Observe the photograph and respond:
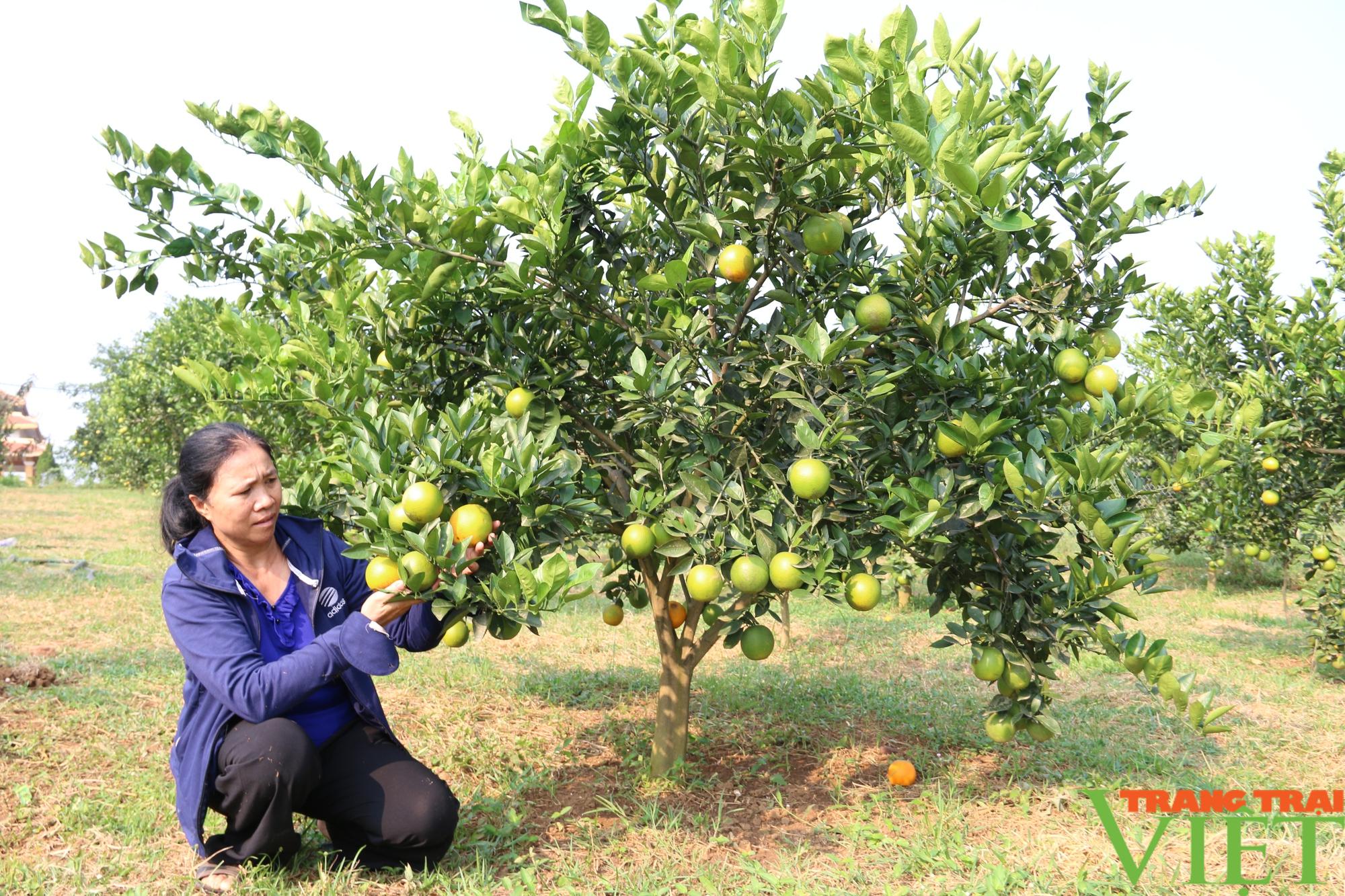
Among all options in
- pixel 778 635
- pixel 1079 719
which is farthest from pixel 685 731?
pixel 778 635

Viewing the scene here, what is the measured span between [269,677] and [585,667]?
11.3ft

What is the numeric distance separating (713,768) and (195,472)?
2187mm

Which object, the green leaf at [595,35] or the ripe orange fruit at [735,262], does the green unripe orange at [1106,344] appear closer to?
the ripe orange fruit at [735,262]

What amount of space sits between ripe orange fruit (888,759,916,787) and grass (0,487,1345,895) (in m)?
0.05

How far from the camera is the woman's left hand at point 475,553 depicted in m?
2.25

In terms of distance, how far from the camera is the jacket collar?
2.45 m

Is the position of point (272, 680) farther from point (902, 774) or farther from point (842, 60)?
point (902, 774)

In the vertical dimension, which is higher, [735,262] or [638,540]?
[735,262]

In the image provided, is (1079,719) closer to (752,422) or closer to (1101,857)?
(1101,857)

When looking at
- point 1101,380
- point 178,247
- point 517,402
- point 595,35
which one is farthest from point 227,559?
point 1101,380

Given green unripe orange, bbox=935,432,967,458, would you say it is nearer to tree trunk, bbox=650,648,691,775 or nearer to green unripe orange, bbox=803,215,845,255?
green unripe orange, bbox=803,215,845,255

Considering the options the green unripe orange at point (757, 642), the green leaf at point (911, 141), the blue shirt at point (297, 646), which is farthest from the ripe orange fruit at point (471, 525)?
the green leaf at point (911, 141)

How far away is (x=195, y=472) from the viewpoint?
8.23ft

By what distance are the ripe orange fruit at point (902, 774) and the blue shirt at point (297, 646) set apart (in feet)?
6.20
